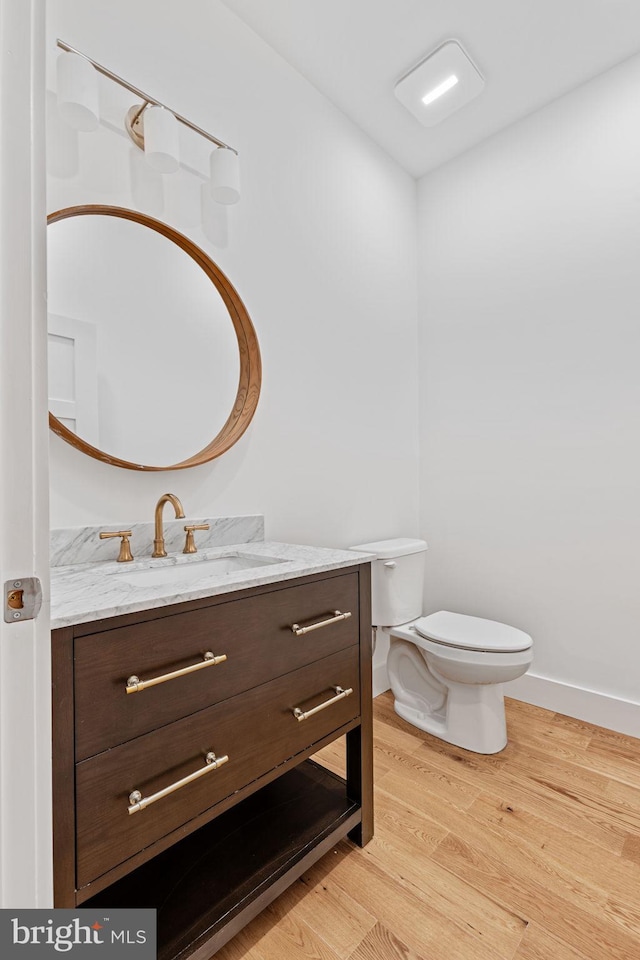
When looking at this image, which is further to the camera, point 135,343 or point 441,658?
point 441,658

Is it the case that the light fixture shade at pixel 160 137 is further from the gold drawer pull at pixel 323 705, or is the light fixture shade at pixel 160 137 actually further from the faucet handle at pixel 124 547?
the gold drawer pull at pixel 323 705

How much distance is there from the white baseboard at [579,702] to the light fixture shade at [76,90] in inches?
104

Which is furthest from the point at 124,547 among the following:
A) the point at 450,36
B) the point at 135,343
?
the point at 450,36

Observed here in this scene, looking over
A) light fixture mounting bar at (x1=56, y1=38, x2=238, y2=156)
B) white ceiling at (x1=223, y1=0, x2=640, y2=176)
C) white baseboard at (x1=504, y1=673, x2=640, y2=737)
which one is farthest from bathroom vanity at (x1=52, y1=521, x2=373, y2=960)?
white ceiling at (x1=223, y1=0, x2=640, y2=176)

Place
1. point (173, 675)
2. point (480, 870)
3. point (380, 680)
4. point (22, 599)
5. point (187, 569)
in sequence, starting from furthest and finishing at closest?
point (380, 680) < point (187, 569) < point (480, 870) < point (173, 675) < point (22, 599)

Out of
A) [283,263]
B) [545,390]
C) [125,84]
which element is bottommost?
[545,390]

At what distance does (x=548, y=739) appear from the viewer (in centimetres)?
184

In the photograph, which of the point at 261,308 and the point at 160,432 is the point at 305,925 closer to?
the point at 160,432

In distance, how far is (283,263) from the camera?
1815 mm

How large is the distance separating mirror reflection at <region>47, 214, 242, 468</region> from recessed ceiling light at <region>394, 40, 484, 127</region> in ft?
4.35

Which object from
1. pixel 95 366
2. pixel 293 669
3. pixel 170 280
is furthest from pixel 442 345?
pixel 293 669

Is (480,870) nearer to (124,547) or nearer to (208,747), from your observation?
(208,747)

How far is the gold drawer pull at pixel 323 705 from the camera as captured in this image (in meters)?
1.10

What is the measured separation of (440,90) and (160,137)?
1386mm
